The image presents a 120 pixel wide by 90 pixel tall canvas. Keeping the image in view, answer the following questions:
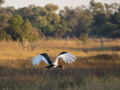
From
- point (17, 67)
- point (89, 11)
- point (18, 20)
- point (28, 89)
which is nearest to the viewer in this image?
point (28, 89)

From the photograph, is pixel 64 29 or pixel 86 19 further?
pixel 86 19

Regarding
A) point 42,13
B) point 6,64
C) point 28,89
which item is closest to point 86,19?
point 42,13

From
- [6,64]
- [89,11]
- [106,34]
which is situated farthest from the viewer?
[89,11]

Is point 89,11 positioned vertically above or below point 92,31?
above

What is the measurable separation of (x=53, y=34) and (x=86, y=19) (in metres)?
7.82

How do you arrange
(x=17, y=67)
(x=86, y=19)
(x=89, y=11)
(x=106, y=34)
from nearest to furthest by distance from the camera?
(x=17, y=67) < (x=106, y=34) < (x=86, y=19) < (x=89, y=11)

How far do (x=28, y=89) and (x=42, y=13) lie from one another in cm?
3722

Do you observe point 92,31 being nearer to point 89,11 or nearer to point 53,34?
point 53,34

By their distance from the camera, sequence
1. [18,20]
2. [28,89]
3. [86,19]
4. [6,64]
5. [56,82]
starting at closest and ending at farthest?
[28,89] → [56,82] → [6,64] → [18,20] → [86,19]

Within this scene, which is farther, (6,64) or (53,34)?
(53,34)

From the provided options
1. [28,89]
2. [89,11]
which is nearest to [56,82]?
[28,89]

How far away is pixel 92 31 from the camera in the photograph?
1452 inches

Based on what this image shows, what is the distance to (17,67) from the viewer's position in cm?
849

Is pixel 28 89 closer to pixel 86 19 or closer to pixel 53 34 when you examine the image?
pixel 53 34
